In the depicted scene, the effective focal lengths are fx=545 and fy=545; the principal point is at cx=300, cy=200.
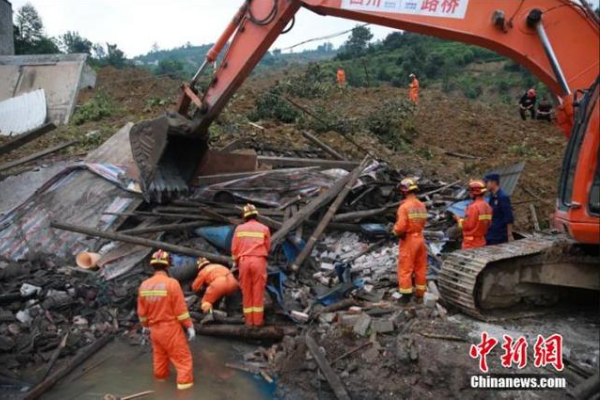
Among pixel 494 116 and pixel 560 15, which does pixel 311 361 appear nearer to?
pixel 560 15

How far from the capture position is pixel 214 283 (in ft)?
23.9

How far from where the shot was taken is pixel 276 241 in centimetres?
812

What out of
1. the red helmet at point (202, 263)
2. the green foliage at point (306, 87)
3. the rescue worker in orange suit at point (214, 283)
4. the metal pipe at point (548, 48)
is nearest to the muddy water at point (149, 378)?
the rescue worker in orange suit at point (214, 283)

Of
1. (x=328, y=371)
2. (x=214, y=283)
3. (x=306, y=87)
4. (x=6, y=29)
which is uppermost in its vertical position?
(x=6, y=29)

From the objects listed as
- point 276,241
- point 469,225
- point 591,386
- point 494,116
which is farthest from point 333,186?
point 494,116

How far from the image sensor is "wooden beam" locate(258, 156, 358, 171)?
35.2 feet

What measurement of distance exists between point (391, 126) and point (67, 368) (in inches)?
482

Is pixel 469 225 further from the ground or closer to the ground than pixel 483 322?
further from the ground

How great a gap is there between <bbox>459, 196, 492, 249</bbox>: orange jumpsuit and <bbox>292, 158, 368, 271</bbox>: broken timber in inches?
85.6

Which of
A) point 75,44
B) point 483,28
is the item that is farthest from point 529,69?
point 75,44

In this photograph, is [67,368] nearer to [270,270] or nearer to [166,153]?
[270,270]

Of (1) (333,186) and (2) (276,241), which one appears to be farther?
(1) (333,186)

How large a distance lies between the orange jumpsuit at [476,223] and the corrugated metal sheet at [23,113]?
1313 centimetres

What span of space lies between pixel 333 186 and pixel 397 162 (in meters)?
5.06
